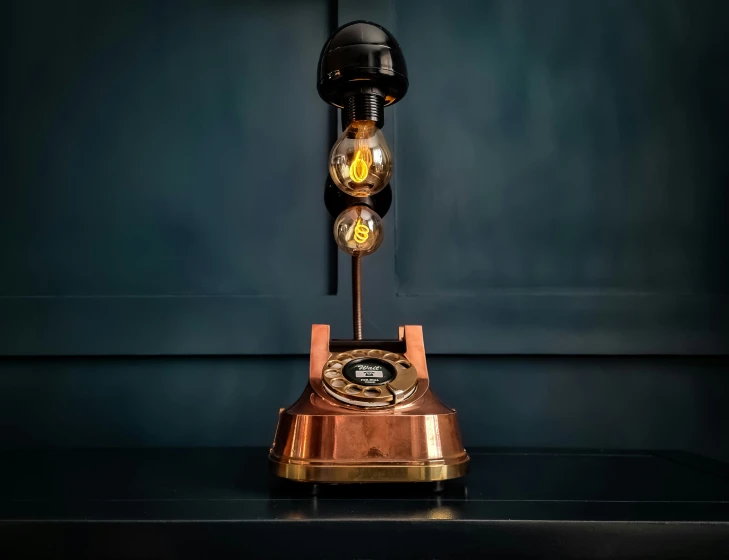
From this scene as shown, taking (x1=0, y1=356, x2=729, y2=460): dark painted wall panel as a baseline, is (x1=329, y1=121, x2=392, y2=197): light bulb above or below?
above

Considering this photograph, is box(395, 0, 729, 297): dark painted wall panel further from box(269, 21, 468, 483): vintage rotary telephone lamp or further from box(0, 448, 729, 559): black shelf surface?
box(0, 448, 729, 559): black shelf surface

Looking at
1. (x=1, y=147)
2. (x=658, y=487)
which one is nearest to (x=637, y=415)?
(x=658, y=487)

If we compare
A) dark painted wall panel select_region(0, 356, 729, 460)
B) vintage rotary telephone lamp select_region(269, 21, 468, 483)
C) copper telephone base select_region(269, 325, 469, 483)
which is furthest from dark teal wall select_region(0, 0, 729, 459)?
copper telephone base select_region(269, 325, 469, 483)

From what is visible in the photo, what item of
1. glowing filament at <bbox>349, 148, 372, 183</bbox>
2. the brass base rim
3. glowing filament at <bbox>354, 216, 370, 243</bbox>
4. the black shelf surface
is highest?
glowing filament at <bbox>349, 148, 372, 183</bbox>

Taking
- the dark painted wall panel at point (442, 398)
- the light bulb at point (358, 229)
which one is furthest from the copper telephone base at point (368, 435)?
the dark painted wall panel at point (442, 398)

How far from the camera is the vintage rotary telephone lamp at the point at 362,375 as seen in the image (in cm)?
72

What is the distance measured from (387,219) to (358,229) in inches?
13.8

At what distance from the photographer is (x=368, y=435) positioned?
724 millimetres

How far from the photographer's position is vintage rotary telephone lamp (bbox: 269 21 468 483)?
0.72 meters

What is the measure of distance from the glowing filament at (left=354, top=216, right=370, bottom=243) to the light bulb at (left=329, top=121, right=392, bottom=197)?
0.15 feet

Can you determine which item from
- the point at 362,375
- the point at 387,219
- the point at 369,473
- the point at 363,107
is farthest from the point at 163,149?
the point at 369,473

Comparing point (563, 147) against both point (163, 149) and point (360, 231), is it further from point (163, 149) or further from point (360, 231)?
point (163, 149)

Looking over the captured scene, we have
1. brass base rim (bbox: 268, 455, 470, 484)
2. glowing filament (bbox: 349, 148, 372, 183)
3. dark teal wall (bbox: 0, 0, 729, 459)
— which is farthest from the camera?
dark teal wall (bbox: 0, 0, 729, 459)

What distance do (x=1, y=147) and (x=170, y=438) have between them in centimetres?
66
